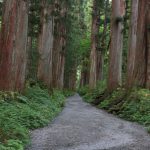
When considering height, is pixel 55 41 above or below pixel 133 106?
above

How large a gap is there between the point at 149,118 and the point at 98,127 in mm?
1958

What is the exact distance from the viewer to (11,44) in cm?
1153

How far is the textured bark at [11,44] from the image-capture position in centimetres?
1145

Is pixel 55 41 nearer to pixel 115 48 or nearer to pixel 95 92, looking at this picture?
pixel 95 92

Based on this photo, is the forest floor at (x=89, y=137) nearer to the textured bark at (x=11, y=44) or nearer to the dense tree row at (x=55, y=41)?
the textured bark at (x=11, y=44)

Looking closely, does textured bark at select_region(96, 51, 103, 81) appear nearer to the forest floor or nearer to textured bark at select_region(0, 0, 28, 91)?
textured bark at select_region(0, 0, 28, 91)

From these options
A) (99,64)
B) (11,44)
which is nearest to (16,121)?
(11,44)

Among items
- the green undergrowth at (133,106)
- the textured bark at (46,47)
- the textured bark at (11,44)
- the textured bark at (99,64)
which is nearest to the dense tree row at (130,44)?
the green undergrowth at (133,106)

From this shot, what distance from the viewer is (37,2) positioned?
18281 millimetres

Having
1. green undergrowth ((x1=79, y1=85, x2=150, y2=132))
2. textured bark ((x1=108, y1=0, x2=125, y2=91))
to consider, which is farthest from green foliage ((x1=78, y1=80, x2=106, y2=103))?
green undergrowth ((x1=79, y1=85, x2=150, y2=132))

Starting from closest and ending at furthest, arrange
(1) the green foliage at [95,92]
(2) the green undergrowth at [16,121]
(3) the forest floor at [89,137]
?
(2) the green undergrowth at [16,121] → (3) the forest floor at [89,137] → (1) the green foliage at [95,92]

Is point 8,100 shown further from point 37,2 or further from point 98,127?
point 37,2

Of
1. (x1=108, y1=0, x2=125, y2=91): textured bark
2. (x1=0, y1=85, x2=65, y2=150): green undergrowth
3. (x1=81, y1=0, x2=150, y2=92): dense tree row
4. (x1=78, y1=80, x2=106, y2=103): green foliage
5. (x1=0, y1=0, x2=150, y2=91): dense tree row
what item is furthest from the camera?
(x1=78, y1=80, x2=106, y2=103): green foliage

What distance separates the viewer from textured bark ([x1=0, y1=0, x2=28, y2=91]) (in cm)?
1145
